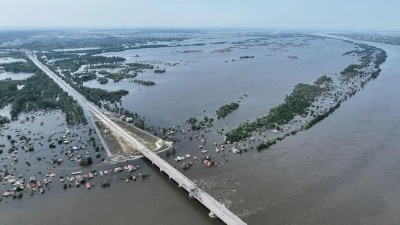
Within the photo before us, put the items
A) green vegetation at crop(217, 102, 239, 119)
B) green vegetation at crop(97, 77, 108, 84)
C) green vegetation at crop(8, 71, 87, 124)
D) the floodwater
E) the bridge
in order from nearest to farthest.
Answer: the bridge, the floodwater, green vegetation at crop(217, 102, 239, 119), green vegetation at crop(8, 71, 87, 124), green vegetation at crop(97, 77, 108, 84)

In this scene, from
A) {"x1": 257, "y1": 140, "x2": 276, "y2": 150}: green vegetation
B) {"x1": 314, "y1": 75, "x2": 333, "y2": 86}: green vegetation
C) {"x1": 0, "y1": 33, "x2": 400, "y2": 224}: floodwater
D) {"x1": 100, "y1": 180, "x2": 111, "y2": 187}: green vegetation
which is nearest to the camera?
{"x1": 0, "y1": 33, "x2": 400, "y2": 224}: floodwater

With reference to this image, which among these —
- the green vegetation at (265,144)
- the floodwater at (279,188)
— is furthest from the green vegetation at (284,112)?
the green vegetation at (265,144)

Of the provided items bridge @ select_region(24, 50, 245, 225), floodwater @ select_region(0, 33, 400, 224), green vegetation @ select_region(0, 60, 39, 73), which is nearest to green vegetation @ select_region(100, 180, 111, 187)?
floodwater @ select_region(0, 33, 400, 224)

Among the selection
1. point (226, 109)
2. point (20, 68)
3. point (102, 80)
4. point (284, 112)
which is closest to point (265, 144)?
point (284, 112)

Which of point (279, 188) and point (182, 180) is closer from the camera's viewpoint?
point (279, 188)

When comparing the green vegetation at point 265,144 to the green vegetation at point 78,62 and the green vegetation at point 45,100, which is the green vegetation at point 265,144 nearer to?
the green vegetation at point 45,100

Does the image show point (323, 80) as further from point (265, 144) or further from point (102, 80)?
point (102, 80)

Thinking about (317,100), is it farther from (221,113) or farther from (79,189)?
(79,189)

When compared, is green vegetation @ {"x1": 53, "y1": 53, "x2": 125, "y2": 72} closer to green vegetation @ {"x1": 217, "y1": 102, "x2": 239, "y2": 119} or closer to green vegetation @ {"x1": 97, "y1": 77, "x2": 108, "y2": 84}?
green vegetation @ {"x1": 97, "y1": 77, "x2": 108, "y2": 84}

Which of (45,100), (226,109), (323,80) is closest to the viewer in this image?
(226,109)
